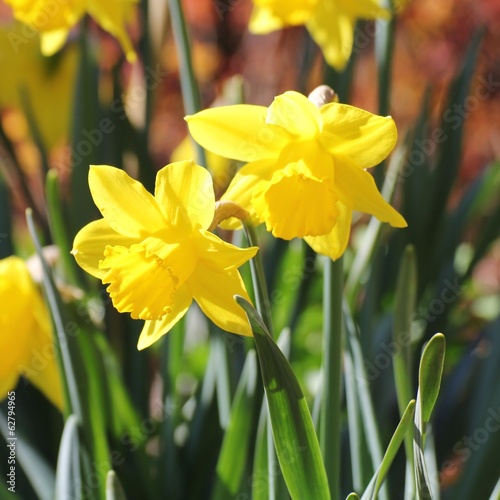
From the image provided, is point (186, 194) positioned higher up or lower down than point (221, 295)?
higher up

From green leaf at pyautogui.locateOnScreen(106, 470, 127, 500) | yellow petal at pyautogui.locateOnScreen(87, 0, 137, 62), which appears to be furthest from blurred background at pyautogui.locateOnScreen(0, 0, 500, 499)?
green leaf at pyautogui.locateOnScreen(106, 470, 127, 500)

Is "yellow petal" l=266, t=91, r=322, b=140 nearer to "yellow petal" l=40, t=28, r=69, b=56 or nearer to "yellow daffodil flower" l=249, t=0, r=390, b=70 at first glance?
"yellow daffodil flower" l=249, t=0, r=390, b=70

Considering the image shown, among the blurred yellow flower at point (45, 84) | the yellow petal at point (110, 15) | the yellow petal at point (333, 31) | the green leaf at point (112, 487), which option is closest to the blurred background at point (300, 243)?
the blurred yellow flower at point (45, 84)

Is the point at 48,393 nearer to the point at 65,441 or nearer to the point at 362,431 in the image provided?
the point at 65,441

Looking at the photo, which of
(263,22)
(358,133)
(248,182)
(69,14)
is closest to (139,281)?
(248,182)

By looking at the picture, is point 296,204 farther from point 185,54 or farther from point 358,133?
point 185,54
